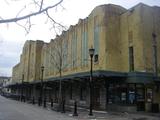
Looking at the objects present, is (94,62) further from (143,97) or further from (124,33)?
(143,97)

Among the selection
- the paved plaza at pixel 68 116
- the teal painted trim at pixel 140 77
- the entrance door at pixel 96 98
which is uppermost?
the teal painted trim at pixel 140 77

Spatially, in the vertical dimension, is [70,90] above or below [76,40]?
below

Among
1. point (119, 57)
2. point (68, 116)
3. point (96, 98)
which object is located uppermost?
point (119, 57)

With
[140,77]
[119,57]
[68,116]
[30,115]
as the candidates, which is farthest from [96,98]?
[30,115]

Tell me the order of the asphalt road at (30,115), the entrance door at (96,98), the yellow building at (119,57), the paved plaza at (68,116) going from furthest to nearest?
the entrance door at (96,98), the yellow building at (119,57), the paved plaza at (68,116), the asphalt road at (30,115)

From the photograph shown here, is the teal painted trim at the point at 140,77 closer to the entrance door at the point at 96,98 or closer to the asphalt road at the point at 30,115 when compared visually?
the entrance door at the point at 96,98

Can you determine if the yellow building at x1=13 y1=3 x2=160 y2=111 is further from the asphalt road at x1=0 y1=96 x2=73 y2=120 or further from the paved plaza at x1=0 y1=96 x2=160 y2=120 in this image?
the asphalt road at x1=0 y1=96 x2=73 y2=120

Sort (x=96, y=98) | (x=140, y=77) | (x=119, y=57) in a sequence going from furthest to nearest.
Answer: (x=96, y=98) < (x=119, y=57) < (x=140, y=77)

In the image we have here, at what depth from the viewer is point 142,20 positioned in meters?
34.8

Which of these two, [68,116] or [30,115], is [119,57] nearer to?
[68,116]

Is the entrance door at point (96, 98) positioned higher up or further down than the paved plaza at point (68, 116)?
higher up

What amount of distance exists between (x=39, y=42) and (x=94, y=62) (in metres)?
35.5

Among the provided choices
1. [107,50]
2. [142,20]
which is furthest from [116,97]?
[142,20]

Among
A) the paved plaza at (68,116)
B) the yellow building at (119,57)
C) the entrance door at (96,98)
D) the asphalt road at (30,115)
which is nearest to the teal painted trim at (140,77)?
the yellow building at (119,57)
